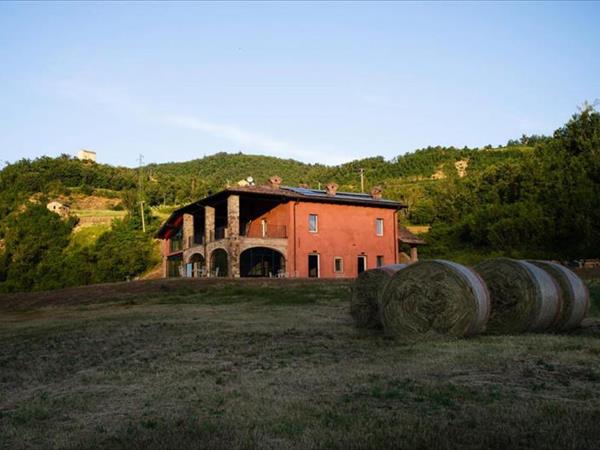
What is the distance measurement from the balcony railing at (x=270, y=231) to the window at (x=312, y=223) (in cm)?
192

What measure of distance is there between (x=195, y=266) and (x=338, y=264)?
11.3m

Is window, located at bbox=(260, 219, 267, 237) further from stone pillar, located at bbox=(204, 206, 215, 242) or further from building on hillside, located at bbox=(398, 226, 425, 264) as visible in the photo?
building on hillside, located at bbox=(398, 226, 425, 264)

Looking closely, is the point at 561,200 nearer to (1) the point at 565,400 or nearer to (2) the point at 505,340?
(2) the point at 505,340

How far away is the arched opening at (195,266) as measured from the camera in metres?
45.5


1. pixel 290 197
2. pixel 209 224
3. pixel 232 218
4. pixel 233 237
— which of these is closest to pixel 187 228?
pixel 209 224

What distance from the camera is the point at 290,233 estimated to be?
40625 mm

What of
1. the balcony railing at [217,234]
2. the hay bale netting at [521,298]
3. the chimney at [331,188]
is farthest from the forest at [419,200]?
the hay bale netting at [521,298]

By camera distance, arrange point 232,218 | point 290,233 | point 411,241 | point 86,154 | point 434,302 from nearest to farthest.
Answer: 1. point 434,302
2. point 232,218
3. point 290,233
4. point 411,241
5. point 86,154

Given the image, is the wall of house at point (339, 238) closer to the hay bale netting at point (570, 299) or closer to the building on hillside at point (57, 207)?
the hay bale netting at point (570, 299)

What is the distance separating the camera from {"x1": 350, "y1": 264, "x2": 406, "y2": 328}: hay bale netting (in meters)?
14.7

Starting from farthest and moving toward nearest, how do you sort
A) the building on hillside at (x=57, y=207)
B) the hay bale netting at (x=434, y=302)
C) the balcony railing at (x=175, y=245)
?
the building on hillside at (x=57, y=207)
the balcony railing at (x=175, y=245)
the hay bale netting at (x=434, y=302)

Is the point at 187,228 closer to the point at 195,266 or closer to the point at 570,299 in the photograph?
the point at 195,266

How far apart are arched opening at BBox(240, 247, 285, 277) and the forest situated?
1407 centimetres

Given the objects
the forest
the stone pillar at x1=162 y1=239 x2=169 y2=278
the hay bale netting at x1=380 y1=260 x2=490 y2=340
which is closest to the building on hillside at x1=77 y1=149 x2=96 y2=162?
the forest
